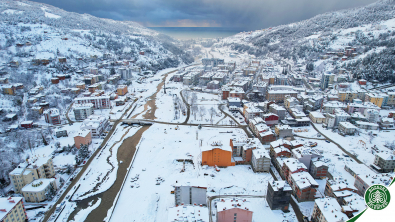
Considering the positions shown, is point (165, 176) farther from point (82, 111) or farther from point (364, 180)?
point (82, 111)

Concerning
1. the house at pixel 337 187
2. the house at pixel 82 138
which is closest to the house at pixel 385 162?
the house at pixel 337 187

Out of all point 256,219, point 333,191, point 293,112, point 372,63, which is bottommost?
point 256,219

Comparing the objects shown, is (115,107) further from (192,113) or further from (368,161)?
(368,161)

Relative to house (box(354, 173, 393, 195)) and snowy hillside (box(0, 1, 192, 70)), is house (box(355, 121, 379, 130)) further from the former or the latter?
snowy hillside (box(0, 1, 192, 70))

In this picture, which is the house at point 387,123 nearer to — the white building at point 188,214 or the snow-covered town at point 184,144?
the snow-covered town at point 184,144

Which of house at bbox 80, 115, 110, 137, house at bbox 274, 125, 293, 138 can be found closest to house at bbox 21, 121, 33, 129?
house at bbox 80, 115, 110, 137

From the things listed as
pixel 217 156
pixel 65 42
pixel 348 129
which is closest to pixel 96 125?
pixel 217 156

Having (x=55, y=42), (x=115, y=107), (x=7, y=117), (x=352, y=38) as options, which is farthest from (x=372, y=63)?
(x=55, y=42)
